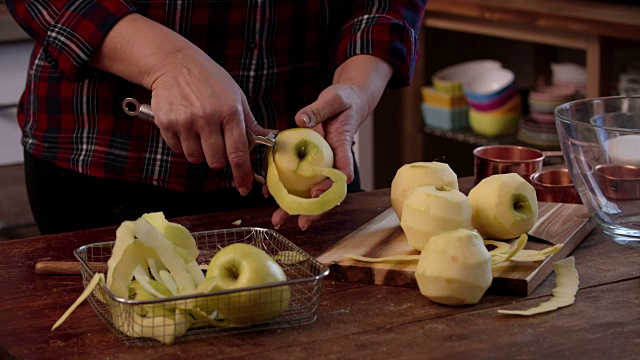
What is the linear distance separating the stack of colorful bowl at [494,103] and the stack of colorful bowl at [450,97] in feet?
0.12

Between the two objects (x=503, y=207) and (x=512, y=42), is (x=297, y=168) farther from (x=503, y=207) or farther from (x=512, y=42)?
(x=512, y=42)

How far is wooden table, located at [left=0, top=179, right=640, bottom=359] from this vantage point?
97 centimetres

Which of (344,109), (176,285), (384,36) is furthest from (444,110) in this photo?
(176,285)

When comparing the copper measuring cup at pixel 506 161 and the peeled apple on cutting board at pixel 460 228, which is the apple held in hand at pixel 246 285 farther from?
the copper measuring cup at pixel 506 161

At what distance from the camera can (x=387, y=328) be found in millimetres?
1021

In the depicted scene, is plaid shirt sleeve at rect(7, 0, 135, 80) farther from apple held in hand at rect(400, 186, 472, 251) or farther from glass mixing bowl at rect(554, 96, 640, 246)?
glass mixing bowl at rect(554, 96, 640, 246)

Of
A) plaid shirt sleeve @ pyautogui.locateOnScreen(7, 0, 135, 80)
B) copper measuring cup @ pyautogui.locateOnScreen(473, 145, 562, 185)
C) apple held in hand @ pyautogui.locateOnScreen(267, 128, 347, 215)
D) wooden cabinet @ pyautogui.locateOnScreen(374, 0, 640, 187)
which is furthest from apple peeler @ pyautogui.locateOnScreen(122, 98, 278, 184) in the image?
wooden cabinet @ pyautogui.locateOnScreen(374, 0, 640, 187)

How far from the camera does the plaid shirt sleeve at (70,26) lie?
53.9 inches

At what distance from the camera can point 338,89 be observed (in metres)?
1.36

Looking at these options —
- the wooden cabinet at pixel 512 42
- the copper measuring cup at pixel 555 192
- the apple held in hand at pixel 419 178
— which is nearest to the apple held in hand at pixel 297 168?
the apple held in hand at pixel 419 178

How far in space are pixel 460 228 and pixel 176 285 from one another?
1.12 ft

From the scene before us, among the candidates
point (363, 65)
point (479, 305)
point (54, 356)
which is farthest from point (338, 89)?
point (54, 356)

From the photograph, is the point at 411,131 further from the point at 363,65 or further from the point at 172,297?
the point at 172,297

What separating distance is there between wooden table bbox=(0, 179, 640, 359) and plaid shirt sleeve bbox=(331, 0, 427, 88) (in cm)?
46
